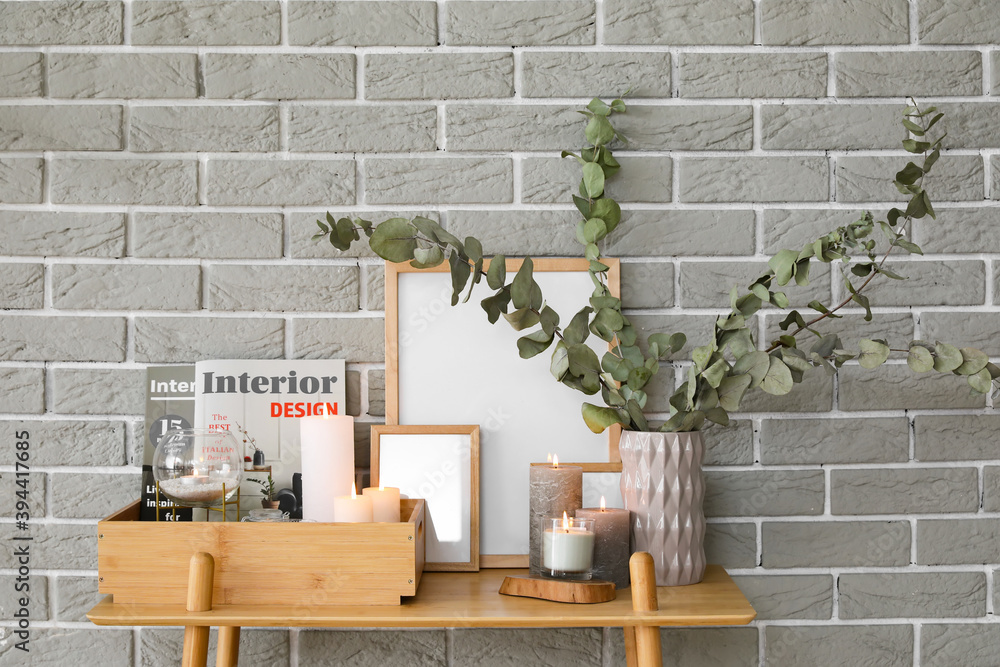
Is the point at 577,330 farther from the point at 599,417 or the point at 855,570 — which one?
the point at 855,570

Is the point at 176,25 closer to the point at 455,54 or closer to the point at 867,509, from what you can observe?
the point at 455,54

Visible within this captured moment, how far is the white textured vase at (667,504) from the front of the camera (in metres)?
0.94

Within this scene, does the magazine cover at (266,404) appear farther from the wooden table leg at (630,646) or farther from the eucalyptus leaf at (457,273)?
the wooden table leg at (630,646)

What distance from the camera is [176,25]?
1091 millimetres

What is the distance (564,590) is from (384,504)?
0.24m

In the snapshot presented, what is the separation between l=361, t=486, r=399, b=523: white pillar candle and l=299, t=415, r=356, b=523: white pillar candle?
5cm

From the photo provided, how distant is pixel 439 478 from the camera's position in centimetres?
104

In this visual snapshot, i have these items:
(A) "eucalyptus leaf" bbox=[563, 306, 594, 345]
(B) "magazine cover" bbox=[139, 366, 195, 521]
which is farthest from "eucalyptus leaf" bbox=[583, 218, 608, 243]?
(B) "magazine cover" bbox=[139, 366, 195, 521]

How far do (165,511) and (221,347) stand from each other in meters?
0.23

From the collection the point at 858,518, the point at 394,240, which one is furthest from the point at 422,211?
the point at 858,518

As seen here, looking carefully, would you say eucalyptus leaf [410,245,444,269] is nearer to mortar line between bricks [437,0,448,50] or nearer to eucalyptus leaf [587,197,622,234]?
eucalyptus leaf [587,197,622,234]

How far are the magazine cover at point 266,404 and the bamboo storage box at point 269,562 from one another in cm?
15

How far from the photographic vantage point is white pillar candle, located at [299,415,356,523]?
966 mm

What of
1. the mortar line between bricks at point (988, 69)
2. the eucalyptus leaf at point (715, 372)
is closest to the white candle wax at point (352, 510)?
the eucalyptus leaf at point (715, 372)
